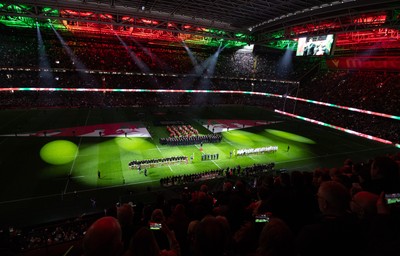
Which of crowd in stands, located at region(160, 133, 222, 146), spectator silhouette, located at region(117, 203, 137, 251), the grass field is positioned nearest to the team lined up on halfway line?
the grass field

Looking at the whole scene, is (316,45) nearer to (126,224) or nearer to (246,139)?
(246,139)

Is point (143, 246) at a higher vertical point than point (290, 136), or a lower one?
higher

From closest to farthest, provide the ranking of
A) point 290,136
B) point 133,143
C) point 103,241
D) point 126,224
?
point 103,241 < point 126,224 < point 133,143 < point 290,136

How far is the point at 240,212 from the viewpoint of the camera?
16.6 ft

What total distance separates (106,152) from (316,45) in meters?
31.8

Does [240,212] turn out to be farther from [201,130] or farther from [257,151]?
[201,130]

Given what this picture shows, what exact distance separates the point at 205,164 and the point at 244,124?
20599 mm

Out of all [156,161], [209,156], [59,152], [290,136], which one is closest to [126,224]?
[156,161]

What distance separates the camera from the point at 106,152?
2719 cm

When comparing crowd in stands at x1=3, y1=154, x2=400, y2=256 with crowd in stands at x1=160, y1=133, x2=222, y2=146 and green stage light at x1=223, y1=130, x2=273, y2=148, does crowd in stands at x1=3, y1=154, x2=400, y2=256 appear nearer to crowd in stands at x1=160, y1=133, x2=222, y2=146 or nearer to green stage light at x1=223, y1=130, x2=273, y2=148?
crowd in stands at x1=160, y1=133, x2=222, y2=146

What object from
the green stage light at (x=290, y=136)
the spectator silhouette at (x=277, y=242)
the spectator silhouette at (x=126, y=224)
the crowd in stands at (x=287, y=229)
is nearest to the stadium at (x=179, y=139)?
the crowd in stands at (x=287, y=229)

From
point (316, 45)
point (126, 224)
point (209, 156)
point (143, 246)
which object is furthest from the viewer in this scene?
point (316, 45)

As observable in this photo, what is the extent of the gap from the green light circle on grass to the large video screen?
111 feet

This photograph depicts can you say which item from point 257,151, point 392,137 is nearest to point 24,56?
point 257,151
